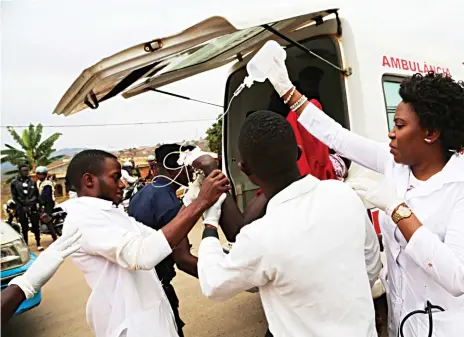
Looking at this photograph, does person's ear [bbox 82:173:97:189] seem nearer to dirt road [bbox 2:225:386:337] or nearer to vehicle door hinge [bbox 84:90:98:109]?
vehicle door hinge [bbox 84:90:98:109]

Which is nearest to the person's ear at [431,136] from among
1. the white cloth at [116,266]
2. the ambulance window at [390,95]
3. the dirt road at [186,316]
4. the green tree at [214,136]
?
the white cloth at [116,266]

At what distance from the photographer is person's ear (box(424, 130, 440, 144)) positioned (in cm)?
154

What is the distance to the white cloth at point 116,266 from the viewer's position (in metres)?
1.60

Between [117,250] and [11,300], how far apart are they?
40 centimetres

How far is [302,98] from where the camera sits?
7.23 ft

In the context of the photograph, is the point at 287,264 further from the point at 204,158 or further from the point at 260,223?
the point at 204,158

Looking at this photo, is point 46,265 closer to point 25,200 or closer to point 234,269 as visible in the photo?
point 234,269

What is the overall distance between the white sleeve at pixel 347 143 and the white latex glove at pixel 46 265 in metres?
1.33

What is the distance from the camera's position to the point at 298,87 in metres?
4.00

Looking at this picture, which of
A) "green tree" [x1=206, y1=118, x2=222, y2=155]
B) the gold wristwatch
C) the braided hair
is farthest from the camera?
"green tree" [x1=206, y1=118, x2=222, y2=155]

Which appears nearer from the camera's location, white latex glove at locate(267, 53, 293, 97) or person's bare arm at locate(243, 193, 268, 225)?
person's bare arm at locate(243, 193, 268, 225)

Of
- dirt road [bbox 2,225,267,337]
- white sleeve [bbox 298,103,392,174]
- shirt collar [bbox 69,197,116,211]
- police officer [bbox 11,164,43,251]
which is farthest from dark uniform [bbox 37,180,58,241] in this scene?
white sleeve [bbox 298,103,392,174]

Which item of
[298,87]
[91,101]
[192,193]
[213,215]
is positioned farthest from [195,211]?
[298,87]

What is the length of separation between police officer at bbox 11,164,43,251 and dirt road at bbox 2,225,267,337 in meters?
3.42
